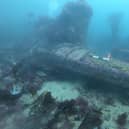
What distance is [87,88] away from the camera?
1159 centimetres

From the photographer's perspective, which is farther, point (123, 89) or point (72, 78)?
point (72, 78)

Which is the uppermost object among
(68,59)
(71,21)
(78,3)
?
(78,3)

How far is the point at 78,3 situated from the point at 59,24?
118 inches

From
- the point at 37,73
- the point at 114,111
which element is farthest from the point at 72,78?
the point at 114,111

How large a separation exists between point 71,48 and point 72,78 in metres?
2.51

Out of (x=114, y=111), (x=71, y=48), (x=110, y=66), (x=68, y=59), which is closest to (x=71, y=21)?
(x=71, y=48)

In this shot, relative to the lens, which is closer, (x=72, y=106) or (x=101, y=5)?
(x=72, y=106)

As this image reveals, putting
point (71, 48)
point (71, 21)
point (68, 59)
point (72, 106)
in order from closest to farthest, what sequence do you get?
point (72, 106), point (68, 59), point (71, 48), point (71, 21)

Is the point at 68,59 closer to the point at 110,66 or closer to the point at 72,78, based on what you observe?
the point at 72,78

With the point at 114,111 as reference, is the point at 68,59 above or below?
above

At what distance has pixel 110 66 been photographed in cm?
1148

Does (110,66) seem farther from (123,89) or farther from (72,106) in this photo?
(72,106)

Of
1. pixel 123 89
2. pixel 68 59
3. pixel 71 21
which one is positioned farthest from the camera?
pixel 71 21

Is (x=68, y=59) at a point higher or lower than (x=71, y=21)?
lower
